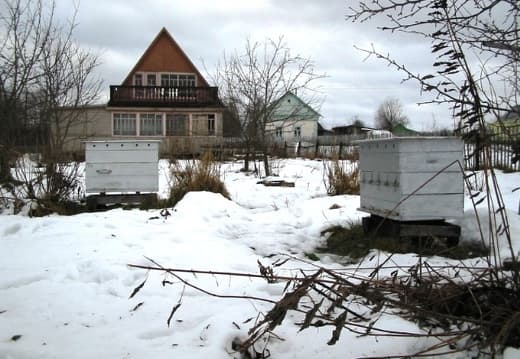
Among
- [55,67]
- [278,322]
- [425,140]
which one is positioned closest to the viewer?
[278,322]

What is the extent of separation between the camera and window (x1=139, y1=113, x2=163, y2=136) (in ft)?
83.7

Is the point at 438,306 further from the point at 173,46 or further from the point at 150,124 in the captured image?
the point at 173,46

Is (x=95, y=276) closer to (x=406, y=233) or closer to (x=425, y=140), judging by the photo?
(x=406, y=233)

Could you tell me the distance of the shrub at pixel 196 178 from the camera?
7.09m

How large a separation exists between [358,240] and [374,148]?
1.00m

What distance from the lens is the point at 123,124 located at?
25375 mm

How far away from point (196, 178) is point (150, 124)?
63.7 ft

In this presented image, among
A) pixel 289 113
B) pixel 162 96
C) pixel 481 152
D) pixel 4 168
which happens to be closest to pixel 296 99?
pixel 289 113

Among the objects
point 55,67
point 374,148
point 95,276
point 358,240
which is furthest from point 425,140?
point 55,67

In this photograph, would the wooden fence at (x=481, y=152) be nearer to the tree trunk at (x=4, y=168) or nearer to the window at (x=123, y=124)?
the tree trunk at (x=4, y=168)

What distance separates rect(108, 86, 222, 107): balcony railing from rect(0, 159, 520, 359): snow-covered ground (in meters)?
20.2

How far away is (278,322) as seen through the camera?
1.41m

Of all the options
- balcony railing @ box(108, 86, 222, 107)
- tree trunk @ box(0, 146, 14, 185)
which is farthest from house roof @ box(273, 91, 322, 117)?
balcony railing @ box(108, 86, 222, 107)

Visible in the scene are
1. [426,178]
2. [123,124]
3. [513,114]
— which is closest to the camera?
[513,114]
